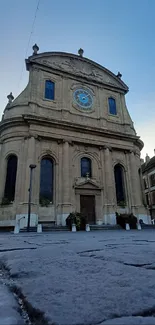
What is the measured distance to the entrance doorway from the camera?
17531mm

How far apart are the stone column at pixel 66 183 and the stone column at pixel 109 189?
370cm

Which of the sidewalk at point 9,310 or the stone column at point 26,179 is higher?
the stone column at point 26,179

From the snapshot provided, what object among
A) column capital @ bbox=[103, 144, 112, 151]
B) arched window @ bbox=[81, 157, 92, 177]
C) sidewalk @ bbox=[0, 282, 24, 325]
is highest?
column capital @ bbox=[103, 144, 112, 151]

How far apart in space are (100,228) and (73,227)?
8.64 ft

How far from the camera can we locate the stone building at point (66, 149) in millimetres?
16109

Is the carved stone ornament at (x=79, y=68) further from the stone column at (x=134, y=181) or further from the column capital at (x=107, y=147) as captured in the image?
the stone column at (x=134, y=181)

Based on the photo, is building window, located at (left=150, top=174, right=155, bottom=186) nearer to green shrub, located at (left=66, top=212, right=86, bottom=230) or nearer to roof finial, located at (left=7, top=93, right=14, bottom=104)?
green shrub, located at (left=66, top=212, right=86, bottom=230)

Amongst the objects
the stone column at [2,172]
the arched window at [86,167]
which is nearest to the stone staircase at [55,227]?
the stone column at [2,172]

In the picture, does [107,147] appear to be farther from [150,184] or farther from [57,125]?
[150,184]

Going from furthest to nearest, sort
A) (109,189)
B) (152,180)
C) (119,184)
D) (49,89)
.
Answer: (152,180), (49,89), (119,184), (109,189)

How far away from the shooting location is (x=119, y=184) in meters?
19.8

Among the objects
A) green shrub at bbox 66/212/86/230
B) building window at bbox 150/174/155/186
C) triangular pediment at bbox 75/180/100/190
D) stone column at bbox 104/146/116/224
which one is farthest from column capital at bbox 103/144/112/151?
building window at bbox 150/174/155/186

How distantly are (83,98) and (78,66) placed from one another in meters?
4.55

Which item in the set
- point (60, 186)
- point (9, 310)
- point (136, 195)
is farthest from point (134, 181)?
point (9, 310)
